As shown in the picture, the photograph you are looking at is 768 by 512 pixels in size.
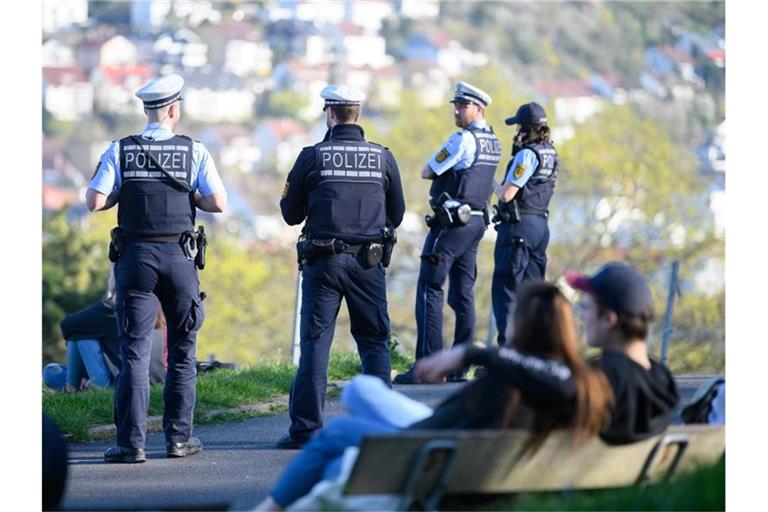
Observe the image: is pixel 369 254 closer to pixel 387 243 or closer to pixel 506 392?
pixel 387 243

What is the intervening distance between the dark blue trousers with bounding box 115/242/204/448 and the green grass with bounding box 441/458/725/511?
11.2ft

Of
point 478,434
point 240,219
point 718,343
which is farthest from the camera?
point 240,219

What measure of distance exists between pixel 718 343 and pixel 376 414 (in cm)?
4872

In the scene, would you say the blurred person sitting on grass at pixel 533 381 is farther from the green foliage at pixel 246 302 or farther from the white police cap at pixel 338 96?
the green foliage at pixel 246 302

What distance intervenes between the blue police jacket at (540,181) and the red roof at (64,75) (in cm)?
13843

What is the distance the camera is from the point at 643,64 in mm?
117125

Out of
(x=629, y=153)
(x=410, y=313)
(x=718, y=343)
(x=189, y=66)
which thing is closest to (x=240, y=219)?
(x=629, y=153)

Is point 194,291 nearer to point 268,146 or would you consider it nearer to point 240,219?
point 240,219

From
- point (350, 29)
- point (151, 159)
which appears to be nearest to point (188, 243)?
point (151, 159)

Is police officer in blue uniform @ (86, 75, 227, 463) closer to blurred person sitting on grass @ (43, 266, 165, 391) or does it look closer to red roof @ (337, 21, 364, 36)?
blurred person sitting on grass @ (43, 266, 165, 391)

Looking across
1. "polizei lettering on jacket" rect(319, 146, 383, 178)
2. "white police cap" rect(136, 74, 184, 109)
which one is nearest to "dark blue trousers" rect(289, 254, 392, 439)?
"polizei lettering on jacket" rect(319, 146, 383, 178)

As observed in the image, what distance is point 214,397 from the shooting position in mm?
11055

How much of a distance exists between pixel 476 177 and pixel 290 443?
3.45 meters

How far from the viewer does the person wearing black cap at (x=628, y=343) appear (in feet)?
19.0
